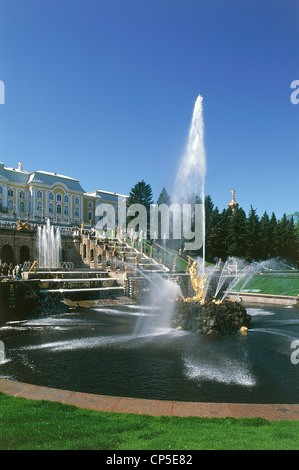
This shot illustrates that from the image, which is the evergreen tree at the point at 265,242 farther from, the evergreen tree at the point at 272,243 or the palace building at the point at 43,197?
the palace building at the point at 43,197

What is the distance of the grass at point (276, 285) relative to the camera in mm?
27469

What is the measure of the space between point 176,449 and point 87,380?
4572 millimetres

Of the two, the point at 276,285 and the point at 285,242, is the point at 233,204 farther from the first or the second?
the point at 276,285

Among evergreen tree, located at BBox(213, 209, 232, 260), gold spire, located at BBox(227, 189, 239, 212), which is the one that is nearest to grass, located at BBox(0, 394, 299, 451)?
evergreen tree, located at BBox(213, 209, 232, 260)

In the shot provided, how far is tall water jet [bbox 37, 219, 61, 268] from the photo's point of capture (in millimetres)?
37906

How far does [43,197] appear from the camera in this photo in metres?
62.3

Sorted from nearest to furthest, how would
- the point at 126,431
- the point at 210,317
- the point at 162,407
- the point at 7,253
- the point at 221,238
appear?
the point at 126,431 < the point at 162,407 < the point at 210,317 < the point at 7,253 < the point at 221,238

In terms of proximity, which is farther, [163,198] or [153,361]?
[163,198]

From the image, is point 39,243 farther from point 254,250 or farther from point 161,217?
point 254,250

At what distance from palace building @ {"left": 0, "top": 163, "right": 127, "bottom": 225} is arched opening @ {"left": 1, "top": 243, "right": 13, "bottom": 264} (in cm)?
1960

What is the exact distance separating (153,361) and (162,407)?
3836mm

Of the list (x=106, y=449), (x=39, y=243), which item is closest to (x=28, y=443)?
(x=106, y=449)

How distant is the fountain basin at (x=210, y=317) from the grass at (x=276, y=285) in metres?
13.6

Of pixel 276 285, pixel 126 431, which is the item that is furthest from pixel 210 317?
pixel 276 285
